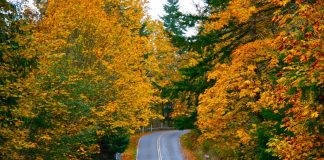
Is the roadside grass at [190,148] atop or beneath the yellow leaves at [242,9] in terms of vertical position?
beneath

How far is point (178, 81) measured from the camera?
18766 mm

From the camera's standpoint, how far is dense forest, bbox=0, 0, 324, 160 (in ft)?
26.1

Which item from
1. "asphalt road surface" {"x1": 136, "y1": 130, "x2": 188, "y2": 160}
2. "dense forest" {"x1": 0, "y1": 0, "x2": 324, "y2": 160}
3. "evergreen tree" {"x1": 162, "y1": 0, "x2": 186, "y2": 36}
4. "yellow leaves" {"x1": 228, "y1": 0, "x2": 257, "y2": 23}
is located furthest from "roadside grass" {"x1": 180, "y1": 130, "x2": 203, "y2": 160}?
"evergreen tree" {"x1": 162, "y1": 0, "x2": 186, "y2": 36}

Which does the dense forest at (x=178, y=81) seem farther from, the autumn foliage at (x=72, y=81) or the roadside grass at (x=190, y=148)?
the roadside grass at (x=190, y=148)

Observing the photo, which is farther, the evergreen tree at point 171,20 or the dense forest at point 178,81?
the evergreen tree at point 171,20

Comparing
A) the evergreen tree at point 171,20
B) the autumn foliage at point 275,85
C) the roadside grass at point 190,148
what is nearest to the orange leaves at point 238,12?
the autumn foliage at point 275,85

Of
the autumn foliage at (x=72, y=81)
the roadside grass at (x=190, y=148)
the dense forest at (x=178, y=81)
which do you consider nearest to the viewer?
the dense forest at (x=178, y=81)

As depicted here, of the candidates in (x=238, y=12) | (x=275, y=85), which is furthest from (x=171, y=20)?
(x=275, y=85)

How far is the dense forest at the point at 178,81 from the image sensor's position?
796 cm

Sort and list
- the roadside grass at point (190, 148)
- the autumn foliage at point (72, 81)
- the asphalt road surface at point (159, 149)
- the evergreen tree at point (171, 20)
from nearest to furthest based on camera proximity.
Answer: the autumn foliage at point (72, 81) → the roadside grass at point (190, 148) → the asphalt road surface at point (159, 149) → the evergreen tree at point (171, 20)

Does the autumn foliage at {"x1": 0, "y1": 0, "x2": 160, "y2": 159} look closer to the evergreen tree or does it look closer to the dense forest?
the dense forest

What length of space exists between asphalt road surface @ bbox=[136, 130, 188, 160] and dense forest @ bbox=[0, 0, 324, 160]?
5945 mm

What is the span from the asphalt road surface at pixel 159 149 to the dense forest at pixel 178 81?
19.5ft

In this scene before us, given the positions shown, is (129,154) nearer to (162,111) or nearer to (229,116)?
(229,116)
